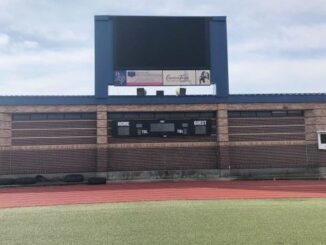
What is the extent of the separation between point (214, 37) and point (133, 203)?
2106 centimetres

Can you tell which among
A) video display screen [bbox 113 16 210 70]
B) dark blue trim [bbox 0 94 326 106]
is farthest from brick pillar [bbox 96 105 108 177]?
video display screen [bbox 113 16 210 70]

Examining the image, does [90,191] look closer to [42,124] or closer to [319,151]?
[42,124]

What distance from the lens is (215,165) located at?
4016 cm

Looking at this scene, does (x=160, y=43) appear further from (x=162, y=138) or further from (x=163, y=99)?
(x=162, y=138)

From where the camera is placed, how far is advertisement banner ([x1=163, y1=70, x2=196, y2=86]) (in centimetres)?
4016

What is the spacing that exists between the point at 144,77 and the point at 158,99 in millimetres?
2121

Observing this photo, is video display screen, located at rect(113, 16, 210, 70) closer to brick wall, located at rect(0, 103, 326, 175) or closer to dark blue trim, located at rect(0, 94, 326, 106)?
dark blue trim, located at rect(0, 94, 326, 106)

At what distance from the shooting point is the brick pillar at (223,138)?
39781mm

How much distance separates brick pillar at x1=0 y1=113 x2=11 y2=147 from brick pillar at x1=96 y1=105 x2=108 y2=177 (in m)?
6.91

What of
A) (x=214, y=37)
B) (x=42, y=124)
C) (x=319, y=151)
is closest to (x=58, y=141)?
(x=42, y=124)

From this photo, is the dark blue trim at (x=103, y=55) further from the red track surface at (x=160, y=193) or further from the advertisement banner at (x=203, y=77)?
the red track surface at (x=160, y=193)

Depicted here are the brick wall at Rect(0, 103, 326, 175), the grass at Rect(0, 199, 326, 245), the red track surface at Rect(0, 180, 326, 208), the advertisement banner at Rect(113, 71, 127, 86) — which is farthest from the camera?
the advertisement banner at Rect(113, 71, 127, 86)

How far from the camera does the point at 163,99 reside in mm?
40094

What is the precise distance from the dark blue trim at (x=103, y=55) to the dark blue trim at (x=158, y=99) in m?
1.02
